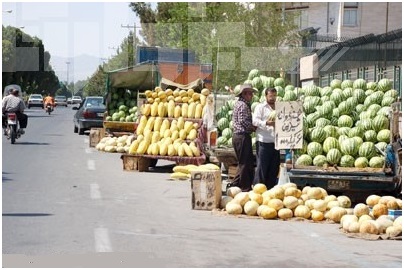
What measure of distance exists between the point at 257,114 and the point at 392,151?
2266 mm

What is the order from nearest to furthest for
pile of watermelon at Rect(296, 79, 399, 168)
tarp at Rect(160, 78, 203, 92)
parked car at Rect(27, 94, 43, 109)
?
pile of watermelon at Rect(296, 79, 399, 168)
tarp at Rect(160, 78, 203, 92)
parked car at Rect(27, 94, 43, 109)

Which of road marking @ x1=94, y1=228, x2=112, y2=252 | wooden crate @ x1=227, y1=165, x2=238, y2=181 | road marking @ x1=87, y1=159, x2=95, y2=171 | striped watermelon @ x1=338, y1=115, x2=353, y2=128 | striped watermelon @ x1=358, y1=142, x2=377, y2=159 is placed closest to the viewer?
road marking @ x1=94, y1=228, x2=112, y2=252

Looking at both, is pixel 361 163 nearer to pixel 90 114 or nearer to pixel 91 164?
pixel 91 164

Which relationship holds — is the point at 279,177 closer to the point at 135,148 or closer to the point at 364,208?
the point at 364,208

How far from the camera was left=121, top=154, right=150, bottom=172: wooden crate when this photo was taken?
799 inches

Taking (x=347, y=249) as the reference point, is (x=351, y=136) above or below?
above

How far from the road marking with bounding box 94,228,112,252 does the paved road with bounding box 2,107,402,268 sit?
0.01 metres

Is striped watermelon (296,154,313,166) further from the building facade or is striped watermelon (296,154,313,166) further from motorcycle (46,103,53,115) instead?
motorcycle (46,103,53,115)

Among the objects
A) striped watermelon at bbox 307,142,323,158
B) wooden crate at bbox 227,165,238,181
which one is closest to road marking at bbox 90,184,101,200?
wooden crate at bbox 227,165,238,181

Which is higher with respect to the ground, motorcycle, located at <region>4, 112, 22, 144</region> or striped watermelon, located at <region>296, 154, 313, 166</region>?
striped watermelon, located at <region>296, 154, 313, 166</region>

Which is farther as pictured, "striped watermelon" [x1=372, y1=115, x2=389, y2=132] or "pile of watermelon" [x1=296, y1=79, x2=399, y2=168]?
"striped watermelon" [x1=372, y1=115, x2=389, y2=132]

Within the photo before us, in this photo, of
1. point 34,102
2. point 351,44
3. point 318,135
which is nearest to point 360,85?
point 318,135

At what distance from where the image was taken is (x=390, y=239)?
1112cm

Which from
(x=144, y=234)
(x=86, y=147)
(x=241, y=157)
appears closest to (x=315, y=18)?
(x=86, y=147)
